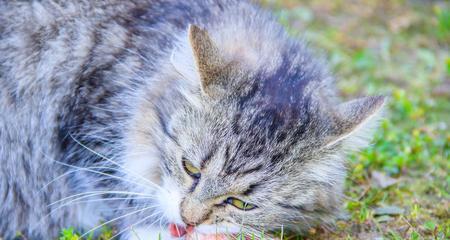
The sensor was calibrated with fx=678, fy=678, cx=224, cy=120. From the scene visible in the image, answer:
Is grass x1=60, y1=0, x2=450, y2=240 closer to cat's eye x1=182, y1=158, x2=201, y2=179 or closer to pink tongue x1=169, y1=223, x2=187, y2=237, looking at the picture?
pink tongue x1=169, y1=223, x2=187, y2=237

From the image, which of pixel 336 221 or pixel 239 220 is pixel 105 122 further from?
pixel 336 221

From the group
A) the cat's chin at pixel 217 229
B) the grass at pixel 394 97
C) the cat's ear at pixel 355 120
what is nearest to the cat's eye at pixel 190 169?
the cat's chin at pixel 217 229

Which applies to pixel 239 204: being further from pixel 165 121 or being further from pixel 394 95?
pixel 394 95

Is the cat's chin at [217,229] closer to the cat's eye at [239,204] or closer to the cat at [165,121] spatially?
the cat at [165,121]

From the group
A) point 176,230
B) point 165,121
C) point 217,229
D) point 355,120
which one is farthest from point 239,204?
point 355,120

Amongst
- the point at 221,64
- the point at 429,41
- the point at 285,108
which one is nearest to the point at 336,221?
the point at 285,108

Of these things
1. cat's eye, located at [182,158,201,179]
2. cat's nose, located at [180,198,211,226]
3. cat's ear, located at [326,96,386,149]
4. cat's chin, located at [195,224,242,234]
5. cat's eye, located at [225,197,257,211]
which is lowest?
cat's chin, located at [195,224,242,234]

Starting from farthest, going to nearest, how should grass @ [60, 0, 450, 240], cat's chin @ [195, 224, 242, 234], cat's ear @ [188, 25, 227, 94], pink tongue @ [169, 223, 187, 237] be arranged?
1. grass @ [60, 0, 450, 240]
2. pink tongue @ [169, 223, 187, 237]
3. cat's chin @ [195, 224, 242, 234]
4. cat's ear @ [188, 25, 227, 94]

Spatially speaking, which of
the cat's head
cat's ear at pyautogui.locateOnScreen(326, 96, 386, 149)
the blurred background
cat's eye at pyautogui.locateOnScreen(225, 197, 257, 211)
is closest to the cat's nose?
the cat's head
